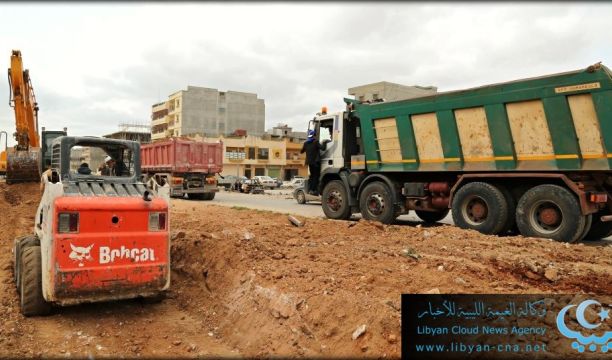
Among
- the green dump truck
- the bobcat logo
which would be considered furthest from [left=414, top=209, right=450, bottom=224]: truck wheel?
the bobcat logo

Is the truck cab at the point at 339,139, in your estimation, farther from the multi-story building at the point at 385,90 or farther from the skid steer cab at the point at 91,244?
the multi-story building at the point at 385,90

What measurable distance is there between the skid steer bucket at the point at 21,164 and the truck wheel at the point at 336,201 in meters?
9.52

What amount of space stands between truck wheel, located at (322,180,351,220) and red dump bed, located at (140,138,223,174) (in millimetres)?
9456

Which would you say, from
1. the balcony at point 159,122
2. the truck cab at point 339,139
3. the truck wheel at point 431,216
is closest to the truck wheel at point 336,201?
the truck cab at point 339,139

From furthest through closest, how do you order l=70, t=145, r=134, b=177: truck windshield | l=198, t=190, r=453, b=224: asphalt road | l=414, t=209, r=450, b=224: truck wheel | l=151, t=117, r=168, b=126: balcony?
l=151, t=117, r=168, b=126: balcony < l=198, t=190, r=453, b=224: asphalt road < l=414, t=209, r=450, b=224: truck wheel < l=70, t=145, r=134, b=177: truck windshield

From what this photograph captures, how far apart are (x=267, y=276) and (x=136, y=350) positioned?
1.53 meters

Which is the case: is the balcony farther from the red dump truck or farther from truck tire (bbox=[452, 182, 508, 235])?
truck tire (bbox=[452, 182, 508, 235])

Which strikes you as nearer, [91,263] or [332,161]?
[91,263]

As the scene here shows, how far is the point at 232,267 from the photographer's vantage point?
18.5ft

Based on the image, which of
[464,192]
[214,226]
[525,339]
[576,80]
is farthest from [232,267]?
[576,80]

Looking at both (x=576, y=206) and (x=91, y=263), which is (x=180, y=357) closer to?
(x=91, y=263)

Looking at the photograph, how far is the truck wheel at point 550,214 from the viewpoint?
24.4 ft

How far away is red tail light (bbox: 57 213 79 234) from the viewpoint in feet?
14.2

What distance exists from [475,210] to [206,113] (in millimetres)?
64695
